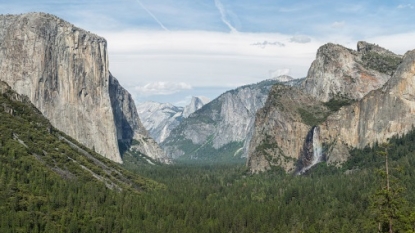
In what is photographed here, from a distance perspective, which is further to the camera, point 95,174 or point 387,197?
point 95,174

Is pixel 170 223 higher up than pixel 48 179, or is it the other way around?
pixel 48 179

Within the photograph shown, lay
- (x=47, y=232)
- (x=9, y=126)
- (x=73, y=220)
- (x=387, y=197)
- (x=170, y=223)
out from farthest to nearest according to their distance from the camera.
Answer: (x=9, y=126)
(x=170, y=223)
(x=73, y=220)
(x=47, y=232)
(x=387, y=197)

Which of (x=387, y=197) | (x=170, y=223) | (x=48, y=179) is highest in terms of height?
(x=387, y=197)

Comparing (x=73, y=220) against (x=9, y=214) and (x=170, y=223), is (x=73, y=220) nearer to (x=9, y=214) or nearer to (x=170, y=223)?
(x=9, y=214)

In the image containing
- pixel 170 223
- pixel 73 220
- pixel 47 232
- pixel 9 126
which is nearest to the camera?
pixel 47 232

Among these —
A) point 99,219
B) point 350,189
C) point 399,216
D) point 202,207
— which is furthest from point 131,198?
point 399,216

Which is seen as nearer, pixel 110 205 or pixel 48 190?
pixel 48 190

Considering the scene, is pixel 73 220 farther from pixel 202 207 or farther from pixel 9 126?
pixel 9 126

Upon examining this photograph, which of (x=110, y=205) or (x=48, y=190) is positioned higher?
(x=48, y=190)

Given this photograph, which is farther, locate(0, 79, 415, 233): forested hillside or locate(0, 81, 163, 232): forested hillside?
locate(0, 79, 415, 233): forested hillside

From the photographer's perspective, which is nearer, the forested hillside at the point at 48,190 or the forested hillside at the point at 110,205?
the forested hillside at the point at 48,190
